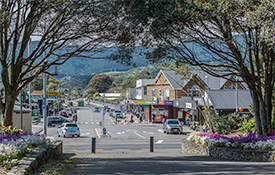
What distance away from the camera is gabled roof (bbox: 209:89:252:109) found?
44812mm

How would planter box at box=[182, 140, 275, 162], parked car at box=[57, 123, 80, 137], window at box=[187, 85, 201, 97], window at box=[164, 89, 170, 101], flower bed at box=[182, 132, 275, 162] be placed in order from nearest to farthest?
planter box at box=[182, 140, 275, 162], flower bed at box=[182, 132, 275, 162], window at box=[187, 85, 201, 97], parked car at box=[57, 123, 80, 137], window at box=[164, 89, 170, 101]

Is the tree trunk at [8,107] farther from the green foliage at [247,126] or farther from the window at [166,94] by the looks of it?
the window at [166,94]

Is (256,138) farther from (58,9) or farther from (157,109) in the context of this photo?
(157,109)

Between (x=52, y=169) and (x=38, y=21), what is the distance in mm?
7824

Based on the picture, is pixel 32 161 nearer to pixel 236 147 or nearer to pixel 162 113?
pixel 236 147

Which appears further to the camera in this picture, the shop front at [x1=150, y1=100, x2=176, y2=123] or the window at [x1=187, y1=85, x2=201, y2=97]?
the shop front at [x1=150, y1=100, x2=176, y2=123]

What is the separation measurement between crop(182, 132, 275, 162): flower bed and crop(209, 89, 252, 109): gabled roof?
79.2 feet

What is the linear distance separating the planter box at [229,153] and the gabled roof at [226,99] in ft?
78.6

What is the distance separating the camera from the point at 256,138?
16.9 meters

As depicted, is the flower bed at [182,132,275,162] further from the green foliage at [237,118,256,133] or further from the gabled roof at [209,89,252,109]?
the gabled roof at [209,89,252,109]

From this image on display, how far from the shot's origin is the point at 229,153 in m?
17.2

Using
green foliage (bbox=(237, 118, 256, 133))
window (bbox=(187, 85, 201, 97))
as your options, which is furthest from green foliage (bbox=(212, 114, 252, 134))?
window (bbox=(187, 85, 201, 97))

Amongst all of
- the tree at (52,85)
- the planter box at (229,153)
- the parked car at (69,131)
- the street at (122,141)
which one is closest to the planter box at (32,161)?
the planter box at (229,153)

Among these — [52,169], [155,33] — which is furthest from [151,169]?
[155,33]
